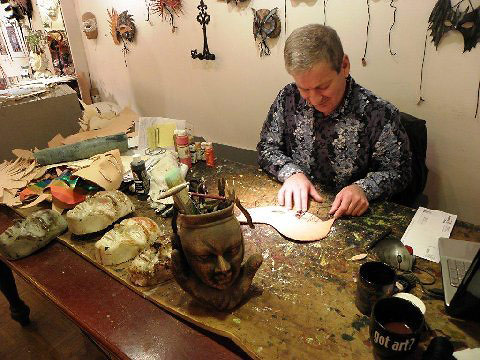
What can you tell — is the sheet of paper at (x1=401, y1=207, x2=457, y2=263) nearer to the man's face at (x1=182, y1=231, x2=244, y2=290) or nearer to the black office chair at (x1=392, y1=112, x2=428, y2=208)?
the black office chair at (x1=392, y1=112, x2=428, y2=208)

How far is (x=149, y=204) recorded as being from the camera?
1.60 meters

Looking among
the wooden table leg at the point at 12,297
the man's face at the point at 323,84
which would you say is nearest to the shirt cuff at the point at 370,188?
the man's face at the point at 323,84

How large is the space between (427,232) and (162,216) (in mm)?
1064

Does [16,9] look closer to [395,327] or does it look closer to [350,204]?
[350,204]

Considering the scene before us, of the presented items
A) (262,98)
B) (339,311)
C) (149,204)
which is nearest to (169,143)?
(149,204)

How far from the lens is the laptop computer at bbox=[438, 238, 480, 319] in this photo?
0.86 meters

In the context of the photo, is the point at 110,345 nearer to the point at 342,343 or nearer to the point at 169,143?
the point at 342,343

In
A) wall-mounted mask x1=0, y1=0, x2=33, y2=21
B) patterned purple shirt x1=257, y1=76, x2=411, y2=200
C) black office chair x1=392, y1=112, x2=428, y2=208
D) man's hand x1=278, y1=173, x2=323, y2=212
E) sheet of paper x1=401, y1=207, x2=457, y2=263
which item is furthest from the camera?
wall-mounted mask x1=0, y1=0, x2=33, y2=21

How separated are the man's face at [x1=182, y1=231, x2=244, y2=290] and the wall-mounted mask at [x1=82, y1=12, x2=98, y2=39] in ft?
11.9

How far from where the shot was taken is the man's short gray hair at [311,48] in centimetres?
140

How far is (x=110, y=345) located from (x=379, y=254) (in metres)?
0.88

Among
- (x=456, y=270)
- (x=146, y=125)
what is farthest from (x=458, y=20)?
(x=146, y=125)

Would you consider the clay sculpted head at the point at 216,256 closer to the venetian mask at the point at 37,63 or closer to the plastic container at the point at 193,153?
the plastic container at the point at 193,153

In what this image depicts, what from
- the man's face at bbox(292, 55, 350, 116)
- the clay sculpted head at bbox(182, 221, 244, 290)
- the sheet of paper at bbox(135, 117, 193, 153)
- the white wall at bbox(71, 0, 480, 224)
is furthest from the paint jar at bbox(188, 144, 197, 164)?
the clay sculpted head at bbox(182, 221, 244, 290)
